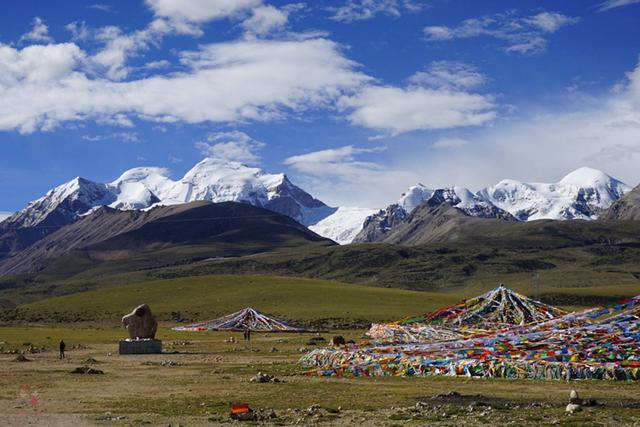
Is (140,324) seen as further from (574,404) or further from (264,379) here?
(574,404)

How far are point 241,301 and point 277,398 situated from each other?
8907 cm

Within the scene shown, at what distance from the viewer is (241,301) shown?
381ft

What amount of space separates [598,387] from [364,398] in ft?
24.8

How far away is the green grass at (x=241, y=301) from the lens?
103812mm

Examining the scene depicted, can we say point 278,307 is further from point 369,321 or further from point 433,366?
point 433,366

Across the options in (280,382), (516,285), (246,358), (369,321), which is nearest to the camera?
(280,382)

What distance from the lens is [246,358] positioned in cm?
4741

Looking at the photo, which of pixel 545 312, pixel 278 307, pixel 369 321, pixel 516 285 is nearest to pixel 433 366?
pixel 545 312

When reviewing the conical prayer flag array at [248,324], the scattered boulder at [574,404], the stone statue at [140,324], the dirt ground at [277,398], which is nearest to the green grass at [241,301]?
the conical prayer flag array at [248,324]

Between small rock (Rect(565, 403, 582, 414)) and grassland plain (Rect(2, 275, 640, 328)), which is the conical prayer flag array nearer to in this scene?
grassland plain (Rect(2, 275, 640, 328))

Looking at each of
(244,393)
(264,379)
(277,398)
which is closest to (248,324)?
(264,379)

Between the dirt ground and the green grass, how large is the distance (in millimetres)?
54845

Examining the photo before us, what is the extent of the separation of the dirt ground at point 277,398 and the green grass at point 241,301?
54.8 meters

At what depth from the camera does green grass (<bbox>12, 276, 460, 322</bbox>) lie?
103812 mm
